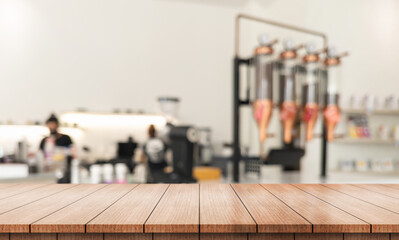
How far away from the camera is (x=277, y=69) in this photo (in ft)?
5.49

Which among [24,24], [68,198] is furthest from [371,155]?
[24,24]

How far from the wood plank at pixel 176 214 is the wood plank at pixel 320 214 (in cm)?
28

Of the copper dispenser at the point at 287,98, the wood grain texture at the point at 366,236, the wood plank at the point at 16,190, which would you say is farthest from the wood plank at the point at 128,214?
the copper dispenser at the point at 287,98

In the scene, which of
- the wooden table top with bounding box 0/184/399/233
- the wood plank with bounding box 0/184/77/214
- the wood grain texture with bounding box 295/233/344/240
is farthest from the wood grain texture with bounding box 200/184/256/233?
the wood plank with bounding box 0/184/77/214

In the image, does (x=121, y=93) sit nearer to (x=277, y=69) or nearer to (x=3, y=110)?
(x=3, y=110)

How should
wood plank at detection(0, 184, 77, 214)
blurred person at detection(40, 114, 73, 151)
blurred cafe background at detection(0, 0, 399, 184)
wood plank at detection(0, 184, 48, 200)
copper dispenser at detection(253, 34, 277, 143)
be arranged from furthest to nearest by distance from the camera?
1. blurred cafe background at detection(0, 0, 399, 184)
2. blurred person at detection(40, 114, 73, 151)
3. copper dispenser at detection(253, 34, 277, 143)
4. wood plank at detection(0, 184, 48, 200)
5. wood plank at detection(0, 184, 77, 214)

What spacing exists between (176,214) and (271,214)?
0.25m

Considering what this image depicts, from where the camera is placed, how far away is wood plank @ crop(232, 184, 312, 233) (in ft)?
2.34

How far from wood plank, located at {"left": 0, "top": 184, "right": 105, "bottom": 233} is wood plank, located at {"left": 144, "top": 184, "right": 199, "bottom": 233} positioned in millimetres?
280

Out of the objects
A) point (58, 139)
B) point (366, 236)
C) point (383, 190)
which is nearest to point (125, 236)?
point (366, 236)

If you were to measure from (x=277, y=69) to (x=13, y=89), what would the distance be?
4507 millimetres

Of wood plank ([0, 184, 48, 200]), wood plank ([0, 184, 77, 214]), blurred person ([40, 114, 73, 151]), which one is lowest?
wood plank ([0, 184, 48, 200])

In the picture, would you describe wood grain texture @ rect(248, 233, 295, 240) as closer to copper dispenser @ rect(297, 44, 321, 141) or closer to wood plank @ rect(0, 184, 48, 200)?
wood plank @ rect(0, 184, 48, 200)

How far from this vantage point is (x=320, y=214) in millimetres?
796
